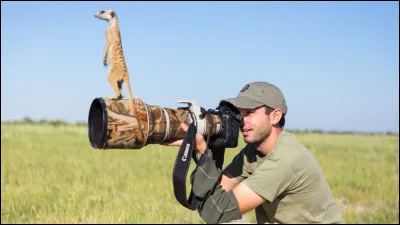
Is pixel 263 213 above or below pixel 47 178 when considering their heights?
above

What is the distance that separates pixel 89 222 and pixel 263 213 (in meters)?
2.60

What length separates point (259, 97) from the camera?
113 inches

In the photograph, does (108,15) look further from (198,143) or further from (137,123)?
(198,143)

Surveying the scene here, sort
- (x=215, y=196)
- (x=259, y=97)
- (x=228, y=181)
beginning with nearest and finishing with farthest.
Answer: (x=215, y=196), (x=259, y=97), (x=228, y=181)

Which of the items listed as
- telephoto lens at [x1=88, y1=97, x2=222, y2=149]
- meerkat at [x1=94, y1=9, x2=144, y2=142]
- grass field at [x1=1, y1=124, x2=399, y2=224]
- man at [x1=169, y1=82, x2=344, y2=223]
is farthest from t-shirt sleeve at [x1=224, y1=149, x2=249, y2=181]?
grass field at [x1=1, y1=124, x2=399, y2=224]

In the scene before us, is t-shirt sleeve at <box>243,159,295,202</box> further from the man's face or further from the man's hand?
the man's hand

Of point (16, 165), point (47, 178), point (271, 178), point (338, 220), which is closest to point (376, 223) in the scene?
point (338, 220)

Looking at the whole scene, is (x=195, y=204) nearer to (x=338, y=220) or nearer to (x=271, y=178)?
(x=271, y=178)

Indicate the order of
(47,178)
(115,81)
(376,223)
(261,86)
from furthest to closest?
(47,178) < (376,223) < (261,86) < (115,81)

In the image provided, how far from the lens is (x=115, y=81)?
9.00 feet

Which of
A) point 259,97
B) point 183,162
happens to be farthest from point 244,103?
point 183,162

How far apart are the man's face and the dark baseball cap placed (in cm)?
5

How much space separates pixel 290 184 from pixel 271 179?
0.19 m

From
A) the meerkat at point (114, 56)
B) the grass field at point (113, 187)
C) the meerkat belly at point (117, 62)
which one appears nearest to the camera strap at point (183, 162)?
the meerkat at point (114, 56)
